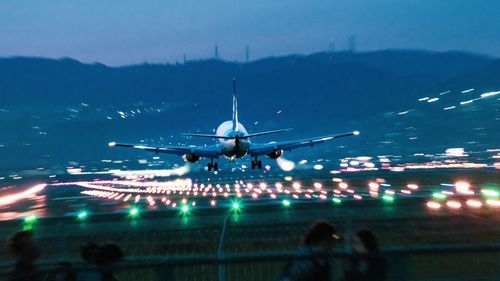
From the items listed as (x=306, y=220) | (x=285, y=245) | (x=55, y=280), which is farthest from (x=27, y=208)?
(x=55, y=280)

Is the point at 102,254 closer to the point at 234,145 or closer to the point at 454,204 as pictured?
the point at 454,204

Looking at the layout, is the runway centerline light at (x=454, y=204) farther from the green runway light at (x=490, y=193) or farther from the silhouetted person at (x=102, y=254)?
the silhouetted person at (x=102, y=254)

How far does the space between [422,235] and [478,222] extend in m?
4.92

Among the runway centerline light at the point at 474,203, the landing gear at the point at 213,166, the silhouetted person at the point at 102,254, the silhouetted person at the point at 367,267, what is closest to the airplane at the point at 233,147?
the landing gear at the point at 213,166

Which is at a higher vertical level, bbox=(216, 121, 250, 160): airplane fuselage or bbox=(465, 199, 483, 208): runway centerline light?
bbox=(216, 121, 250, 160): airplane fuselage

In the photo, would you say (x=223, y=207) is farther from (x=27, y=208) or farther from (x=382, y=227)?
(x=27, y=208)

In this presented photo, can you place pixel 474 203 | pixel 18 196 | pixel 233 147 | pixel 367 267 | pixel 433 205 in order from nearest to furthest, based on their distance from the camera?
pixel 367 267
pixel 433 205
pixel 474 203
pixel 233 147
pixel 18 196

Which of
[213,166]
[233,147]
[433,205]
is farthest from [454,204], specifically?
[213,166]

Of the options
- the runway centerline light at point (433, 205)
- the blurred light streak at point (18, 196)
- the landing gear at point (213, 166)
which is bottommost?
the runway centerline light at point (433, 205)

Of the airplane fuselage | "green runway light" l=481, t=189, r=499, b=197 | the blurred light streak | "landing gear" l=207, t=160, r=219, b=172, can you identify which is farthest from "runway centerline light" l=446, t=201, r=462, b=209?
the blurred light streak

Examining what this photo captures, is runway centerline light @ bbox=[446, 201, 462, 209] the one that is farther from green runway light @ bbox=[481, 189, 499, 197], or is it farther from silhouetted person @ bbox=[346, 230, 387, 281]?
silhouetted person @ bbox=[346, 230, 387, 281]

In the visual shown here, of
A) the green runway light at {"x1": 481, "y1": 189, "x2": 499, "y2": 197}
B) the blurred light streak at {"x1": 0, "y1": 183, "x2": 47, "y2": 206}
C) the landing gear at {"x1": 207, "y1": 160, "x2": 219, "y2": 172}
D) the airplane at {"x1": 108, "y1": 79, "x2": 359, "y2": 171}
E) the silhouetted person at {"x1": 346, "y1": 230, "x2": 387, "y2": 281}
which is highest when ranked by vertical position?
the airplane at {"x1": 108, "y1": 79, "x2": 359, "y2": 171}

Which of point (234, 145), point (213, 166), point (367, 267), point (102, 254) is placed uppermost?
point (234, 145)

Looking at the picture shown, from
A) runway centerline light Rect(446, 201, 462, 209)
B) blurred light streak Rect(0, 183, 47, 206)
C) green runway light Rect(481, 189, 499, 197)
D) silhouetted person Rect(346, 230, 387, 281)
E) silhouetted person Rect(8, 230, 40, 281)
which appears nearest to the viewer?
silhouetted person Rect(346, 230, 387, 281)
